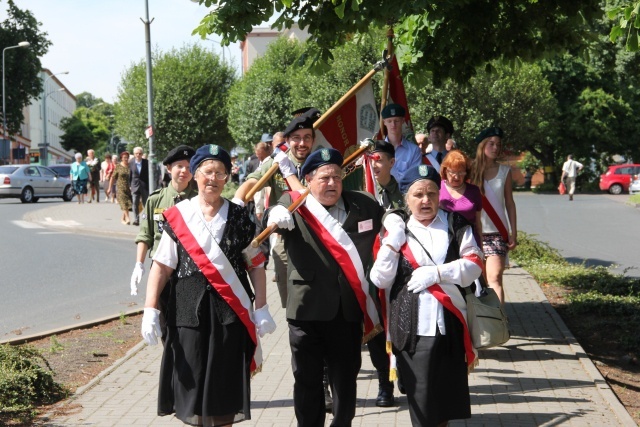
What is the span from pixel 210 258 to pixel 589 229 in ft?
67.6

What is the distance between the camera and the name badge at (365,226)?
5516mm

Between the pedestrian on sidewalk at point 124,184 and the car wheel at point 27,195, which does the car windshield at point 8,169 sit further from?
the pedestrian on sidewalk at point 124,184

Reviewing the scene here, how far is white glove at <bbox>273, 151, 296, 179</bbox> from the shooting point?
21.4 feet

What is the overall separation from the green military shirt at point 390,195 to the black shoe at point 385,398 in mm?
1300

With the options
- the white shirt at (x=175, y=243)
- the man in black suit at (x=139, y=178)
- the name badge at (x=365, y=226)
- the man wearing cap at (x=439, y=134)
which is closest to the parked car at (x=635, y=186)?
the man in black suit at (x=139, y=178)

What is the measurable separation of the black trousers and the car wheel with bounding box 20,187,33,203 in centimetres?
3636

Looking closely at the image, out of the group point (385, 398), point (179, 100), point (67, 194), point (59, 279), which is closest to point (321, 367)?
point (385, 398)

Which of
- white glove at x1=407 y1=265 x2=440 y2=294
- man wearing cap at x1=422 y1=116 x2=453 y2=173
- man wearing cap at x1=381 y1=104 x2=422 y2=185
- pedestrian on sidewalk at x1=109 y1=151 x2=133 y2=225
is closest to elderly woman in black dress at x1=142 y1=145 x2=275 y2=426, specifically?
white glove at x1=407 y1=265 x2=440 y2=294

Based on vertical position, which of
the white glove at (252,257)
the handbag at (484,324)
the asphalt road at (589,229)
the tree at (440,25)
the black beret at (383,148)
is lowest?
the asphalt road at (589,229)

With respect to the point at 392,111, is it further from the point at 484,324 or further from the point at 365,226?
the point at 484,324

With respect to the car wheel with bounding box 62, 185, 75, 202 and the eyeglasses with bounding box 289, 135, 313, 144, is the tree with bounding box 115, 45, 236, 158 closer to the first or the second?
the car wheel with bounding box 62, 185, 75, 202

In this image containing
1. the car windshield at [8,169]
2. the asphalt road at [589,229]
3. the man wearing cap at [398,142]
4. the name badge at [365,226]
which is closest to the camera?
the name badge at [365,226]

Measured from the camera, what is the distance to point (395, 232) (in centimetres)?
519

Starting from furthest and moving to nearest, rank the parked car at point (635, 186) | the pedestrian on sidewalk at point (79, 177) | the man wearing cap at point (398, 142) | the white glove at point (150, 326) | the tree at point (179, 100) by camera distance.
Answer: the tree at point (179, 100) < the parked car at point (635, 186) < the pedestrian on sidewalk at point (79, 177) < the man wearing cap at point (398, 142) < the white glove at point (150, 326)
